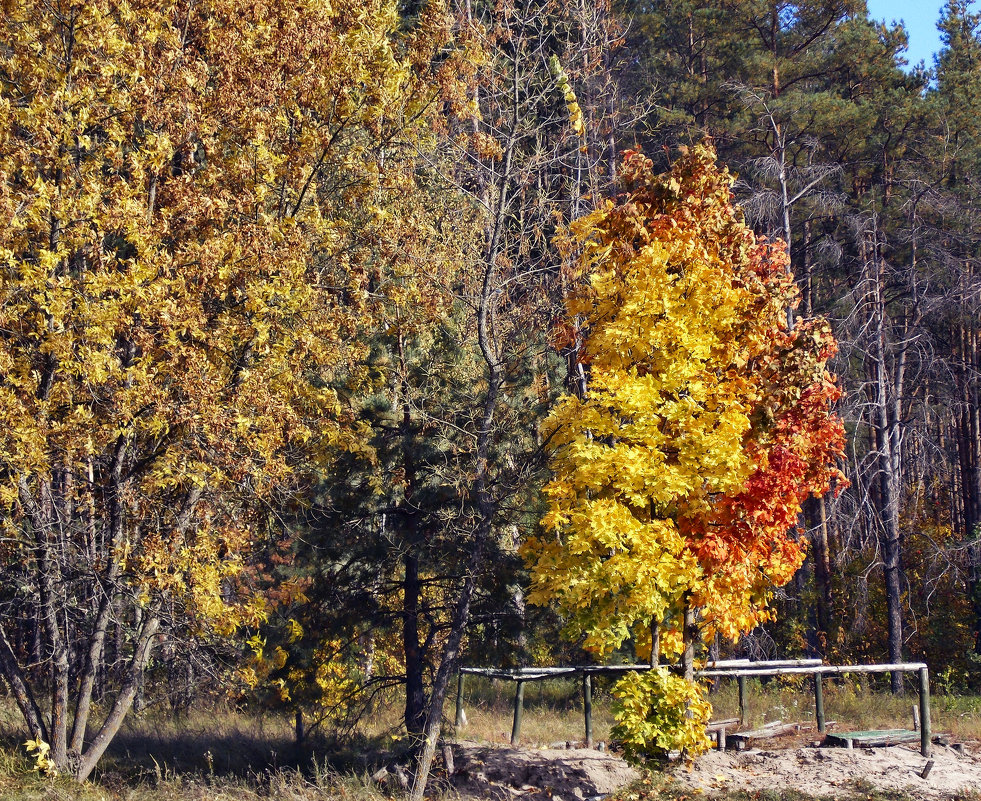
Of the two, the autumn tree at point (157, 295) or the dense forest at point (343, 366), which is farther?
the autumn tree at point (157, 295)

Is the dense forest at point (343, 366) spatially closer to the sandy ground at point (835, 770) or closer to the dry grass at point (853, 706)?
the sandy ground at point (835, 770)

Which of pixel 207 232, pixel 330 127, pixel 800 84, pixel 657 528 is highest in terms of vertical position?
pixel 800 84

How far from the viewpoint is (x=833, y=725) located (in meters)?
13.7

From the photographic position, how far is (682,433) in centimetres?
914

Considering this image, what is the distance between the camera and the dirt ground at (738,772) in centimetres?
1001

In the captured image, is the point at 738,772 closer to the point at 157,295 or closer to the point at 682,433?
the point at 682,433

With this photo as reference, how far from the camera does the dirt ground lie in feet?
32.8

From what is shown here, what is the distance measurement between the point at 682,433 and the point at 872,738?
213 inches

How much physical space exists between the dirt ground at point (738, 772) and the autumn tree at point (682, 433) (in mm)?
1758

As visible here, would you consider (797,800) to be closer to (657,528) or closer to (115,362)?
(657,528)

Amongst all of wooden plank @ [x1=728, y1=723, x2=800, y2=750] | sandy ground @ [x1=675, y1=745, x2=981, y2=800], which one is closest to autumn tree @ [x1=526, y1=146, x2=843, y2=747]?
sandy ground @ [x1=675, y1=745, x2=981, y2=800]

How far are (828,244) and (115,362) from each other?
15.1 m

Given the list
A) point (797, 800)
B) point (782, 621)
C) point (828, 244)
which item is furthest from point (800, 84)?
point (797, 800)

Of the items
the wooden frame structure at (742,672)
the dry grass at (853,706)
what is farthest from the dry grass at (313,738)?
the wooden frame structure at (742,672)
